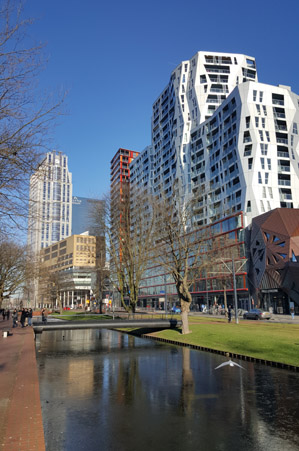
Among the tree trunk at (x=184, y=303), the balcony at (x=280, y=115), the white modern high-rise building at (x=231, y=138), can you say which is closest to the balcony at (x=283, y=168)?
the white modern high-rise building at (x=231, y=138)

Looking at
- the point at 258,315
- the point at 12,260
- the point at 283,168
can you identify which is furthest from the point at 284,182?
the point at 12,260

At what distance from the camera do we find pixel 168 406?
10.8 meters

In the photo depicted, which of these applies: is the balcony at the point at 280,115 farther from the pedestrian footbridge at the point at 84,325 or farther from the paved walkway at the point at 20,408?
the paved walkway at the point at 20,408

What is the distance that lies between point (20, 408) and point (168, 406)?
14.0 feet

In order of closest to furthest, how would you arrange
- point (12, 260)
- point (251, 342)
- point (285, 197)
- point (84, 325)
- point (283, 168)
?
point (251, 342) → point (84, 325) → point (12, 260) → point (285, 197) → point (283, 168)

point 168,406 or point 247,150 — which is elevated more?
point 247,150

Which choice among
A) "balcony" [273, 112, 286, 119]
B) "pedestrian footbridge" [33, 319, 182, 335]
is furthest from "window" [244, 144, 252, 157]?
"pedestrian footbridge" [33, 319, 182, 335]

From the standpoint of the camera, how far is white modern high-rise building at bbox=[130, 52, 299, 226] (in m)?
68.6

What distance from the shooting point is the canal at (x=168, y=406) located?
7.93 metres

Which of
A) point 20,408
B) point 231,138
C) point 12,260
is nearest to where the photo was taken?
point 20,408

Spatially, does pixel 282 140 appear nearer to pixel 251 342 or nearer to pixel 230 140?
pixel 230 140

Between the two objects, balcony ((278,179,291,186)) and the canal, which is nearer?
the canal

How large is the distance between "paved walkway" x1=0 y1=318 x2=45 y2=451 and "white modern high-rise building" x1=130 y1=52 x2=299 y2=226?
38.4 m

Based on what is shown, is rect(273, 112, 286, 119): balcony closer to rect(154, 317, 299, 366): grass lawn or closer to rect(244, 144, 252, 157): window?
rect(244, 144, 252, 157): window
